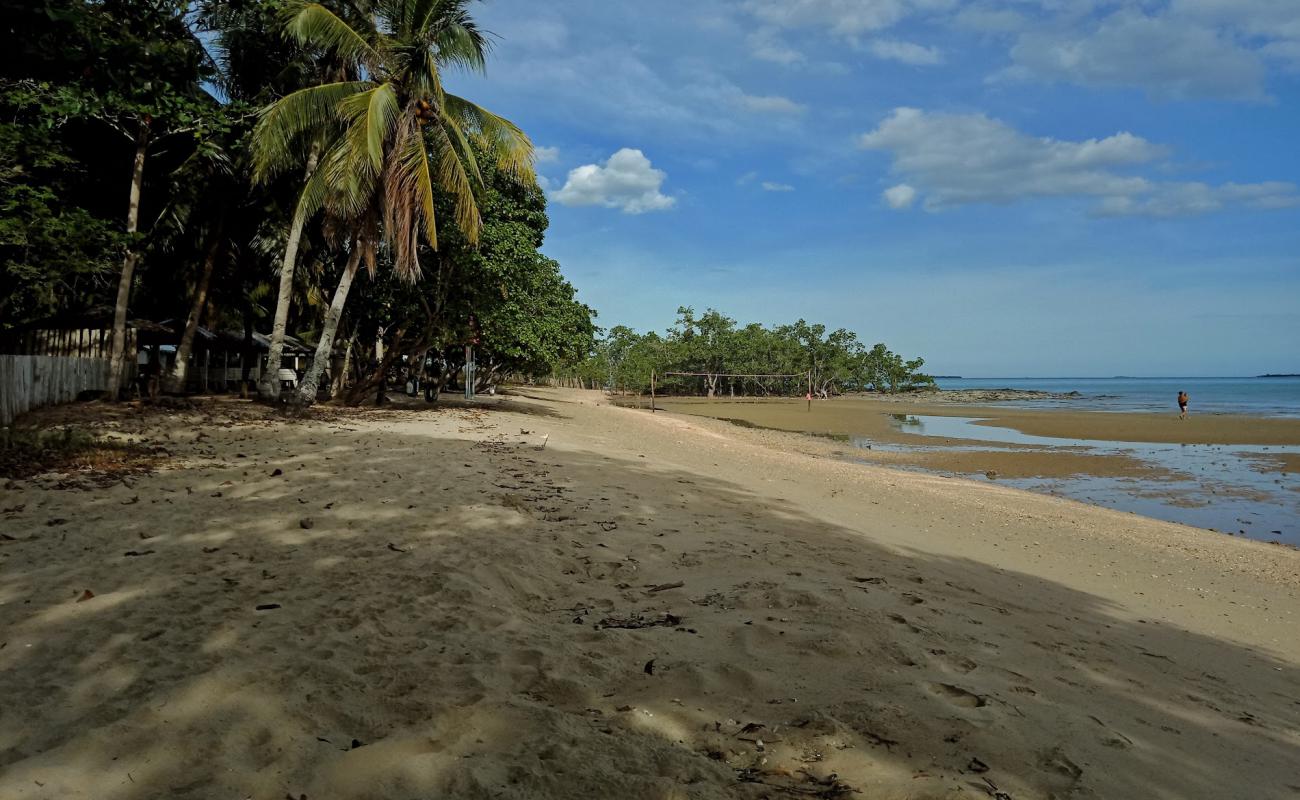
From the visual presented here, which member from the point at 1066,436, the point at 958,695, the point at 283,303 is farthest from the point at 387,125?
the point at 1066,436

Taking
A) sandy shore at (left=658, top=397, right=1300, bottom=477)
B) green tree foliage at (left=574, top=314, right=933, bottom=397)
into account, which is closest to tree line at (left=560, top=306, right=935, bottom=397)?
green tree foliage at (left=574, top=314, right=933, bottom=397)

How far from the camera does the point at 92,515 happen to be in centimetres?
529

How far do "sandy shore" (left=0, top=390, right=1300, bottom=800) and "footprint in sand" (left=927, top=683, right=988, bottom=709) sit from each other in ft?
0.05

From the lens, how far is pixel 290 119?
1359 cm

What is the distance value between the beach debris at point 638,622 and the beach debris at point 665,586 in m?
0.51

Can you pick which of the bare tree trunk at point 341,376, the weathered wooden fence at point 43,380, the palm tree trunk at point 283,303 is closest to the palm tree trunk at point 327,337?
the palm tree trunk at point 283,303

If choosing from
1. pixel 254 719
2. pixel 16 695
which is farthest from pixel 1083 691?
pixel 16 695

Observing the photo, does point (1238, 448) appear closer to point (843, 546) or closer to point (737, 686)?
point (843, 546)

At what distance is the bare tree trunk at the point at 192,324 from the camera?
17.1 meters

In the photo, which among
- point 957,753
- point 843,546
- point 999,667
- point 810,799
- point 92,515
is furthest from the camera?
point 843,546

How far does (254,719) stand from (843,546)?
4.99 m

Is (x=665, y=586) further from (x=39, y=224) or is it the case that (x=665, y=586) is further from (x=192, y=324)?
(x=192, y=324)

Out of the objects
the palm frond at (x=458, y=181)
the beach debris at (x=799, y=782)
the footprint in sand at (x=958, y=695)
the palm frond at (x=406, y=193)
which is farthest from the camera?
the palm frond at (x=458, y=181)

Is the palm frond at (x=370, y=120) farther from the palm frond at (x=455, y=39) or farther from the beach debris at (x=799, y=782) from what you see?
the beach debris at (x=799, y=782)
